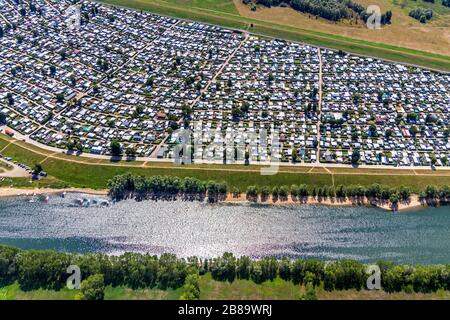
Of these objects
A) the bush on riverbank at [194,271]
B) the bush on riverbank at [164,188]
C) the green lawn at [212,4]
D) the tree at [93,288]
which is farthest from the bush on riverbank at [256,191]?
the green lawn at [212,4]

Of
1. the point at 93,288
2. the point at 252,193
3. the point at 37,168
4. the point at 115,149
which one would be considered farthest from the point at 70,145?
the point at 252,193

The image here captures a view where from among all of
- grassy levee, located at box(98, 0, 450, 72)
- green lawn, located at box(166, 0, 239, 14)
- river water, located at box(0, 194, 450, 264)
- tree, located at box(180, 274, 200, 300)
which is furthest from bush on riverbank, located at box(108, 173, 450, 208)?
green lawn, located at box(166, 0, 239, 14)

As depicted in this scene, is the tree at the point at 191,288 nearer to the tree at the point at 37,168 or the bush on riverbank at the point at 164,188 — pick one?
the bush on riverbank at the point at 164,188

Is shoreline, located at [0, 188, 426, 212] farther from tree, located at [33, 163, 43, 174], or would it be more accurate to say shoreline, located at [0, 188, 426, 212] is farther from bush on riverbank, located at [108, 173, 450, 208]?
Result: tree, located at [33, 163, 43, 174]

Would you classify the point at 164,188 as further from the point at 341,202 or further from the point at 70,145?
the point at 341,202

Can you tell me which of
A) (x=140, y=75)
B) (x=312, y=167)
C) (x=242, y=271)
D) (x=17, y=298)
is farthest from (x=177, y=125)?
(x=17, y=298)

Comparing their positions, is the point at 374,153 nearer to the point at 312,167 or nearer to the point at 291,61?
the point at 312,167

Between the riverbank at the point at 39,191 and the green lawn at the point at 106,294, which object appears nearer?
the green lawn at the point at 106,294
